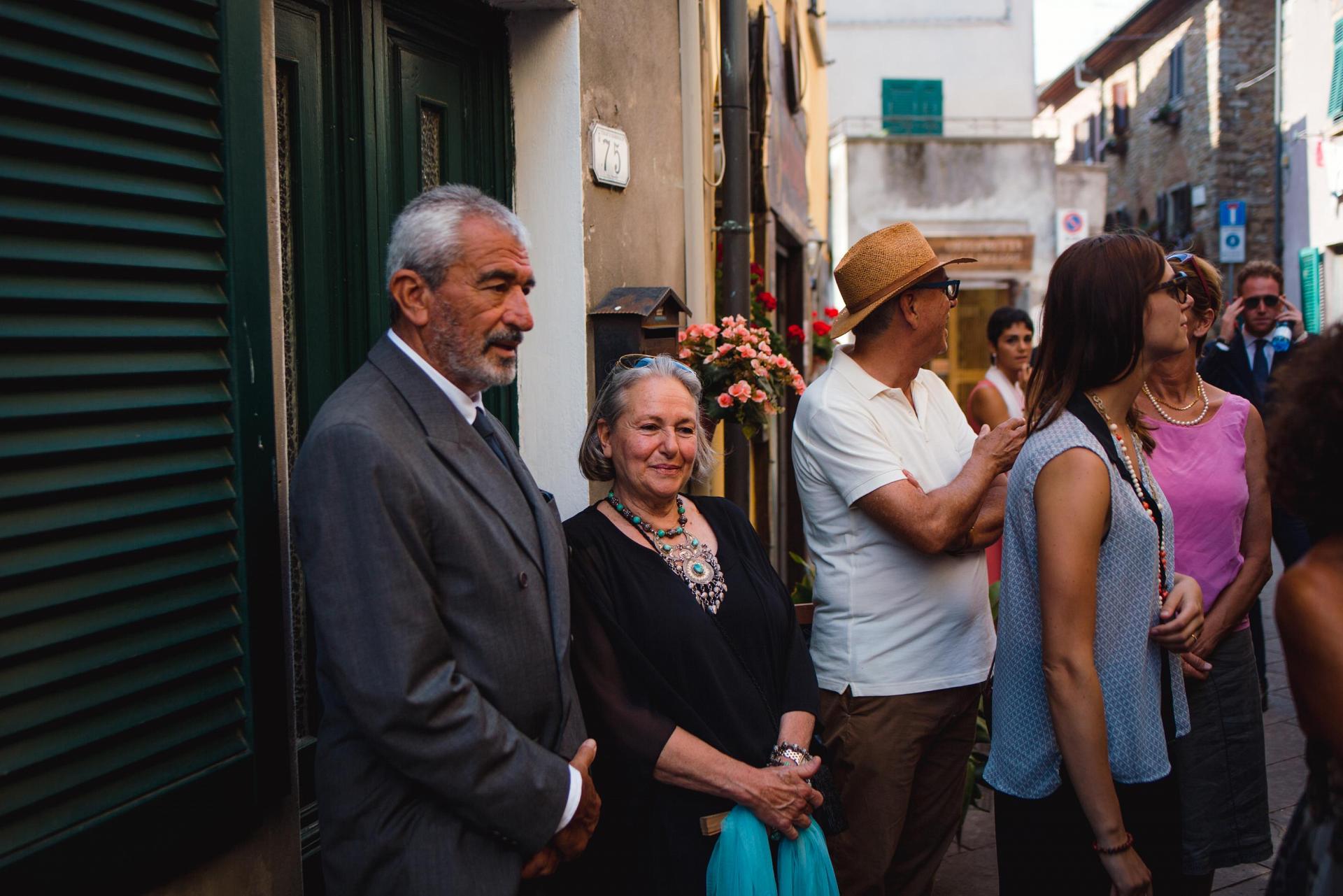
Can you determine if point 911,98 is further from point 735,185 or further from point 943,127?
point 735,185

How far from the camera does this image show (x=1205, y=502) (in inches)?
112

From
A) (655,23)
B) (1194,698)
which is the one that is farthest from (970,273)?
(1194,698)

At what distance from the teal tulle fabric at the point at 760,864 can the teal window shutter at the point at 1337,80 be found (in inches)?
640

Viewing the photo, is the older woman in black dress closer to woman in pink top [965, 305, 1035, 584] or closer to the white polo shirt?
the white polo shirt

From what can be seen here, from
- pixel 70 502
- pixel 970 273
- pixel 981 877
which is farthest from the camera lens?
pixel 970 273

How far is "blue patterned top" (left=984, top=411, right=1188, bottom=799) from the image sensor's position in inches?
84.5

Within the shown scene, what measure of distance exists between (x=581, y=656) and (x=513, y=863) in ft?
1.73

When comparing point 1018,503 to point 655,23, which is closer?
point 1018,503

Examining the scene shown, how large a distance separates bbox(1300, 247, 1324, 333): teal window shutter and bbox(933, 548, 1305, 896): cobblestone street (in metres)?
12.7

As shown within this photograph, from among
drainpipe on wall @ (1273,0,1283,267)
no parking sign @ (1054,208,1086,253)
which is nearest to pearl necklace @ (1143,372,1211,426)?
drainpipe on wall @ (1273,0,1283,267)

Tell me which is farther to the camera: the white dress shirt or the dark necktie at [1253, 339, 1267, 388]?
the dark necktie at [1253, 339, 1267, 388]

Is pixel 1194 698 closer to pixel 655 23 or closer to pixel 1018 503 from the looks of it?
pixel 1018 503

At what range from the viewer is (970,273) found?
22141 mm

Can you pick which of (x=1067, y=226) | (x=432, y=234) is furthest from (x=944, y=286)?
(x=1067, y=226)
